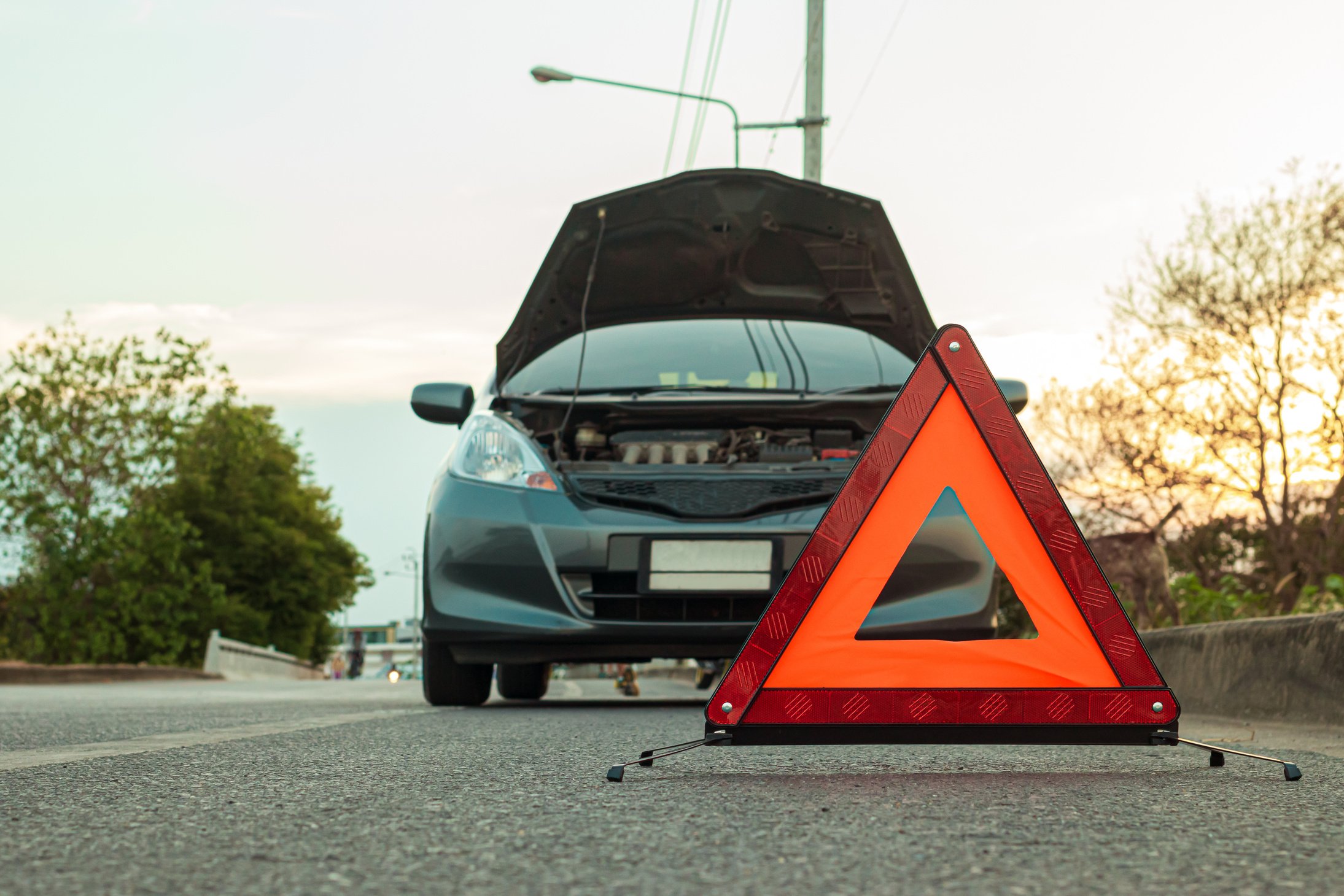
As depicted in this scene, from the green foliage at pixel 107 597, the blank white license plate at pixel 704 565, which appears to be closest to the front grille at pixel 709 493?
the blank white license plate at pixel 704 565

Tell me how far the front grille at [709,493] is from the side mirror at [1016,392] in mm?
796

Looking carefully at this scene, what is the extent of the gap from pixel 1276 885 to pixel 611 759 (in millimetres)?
1931

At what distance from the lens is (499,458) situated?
5676 millimetres

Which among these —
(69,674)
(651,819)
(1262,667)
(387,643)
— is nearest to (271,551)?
(69,674)

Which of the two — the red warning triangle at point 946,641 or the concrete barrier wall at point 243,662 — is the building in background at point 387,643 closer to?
the concrete barrier wall at point 243,662

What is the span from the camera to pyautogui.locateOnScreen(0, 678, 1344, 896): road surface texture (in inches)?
72.4

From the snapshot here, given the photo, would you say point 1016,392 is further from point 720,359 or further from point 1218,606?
point 1218,606

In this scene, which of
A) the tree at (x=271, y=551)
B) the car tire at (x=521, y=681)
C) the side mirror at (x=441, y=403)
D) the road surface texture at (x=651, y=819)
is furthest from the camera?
the tree at (x=271, y=551)

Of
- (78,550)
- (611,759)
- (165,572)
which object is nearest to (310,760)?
(611,759)

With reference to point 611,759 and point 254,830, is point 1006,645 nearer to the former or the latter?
point 611,759

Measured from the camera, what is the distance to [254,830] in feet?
7.42

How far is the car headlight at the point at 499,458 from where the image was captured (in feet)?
18.2

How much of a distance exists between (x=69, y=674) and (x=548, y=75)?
10759 millimetres

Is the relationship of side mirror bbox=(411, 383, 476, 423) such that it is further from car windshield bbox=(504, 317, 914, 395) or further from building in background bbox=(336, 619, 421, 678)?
building in background bbox=(336, 619, 421, 678)
